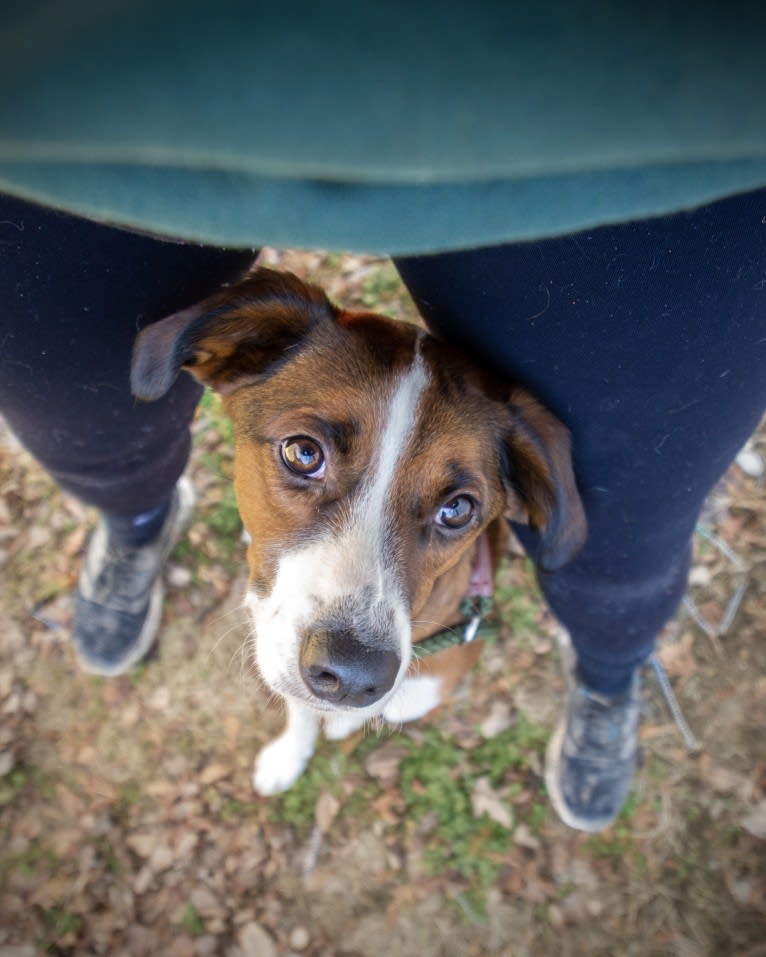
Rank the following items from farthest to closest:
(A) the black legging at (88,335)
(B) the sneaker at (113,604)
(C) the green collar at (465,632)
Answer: (B) the sneaker at (113,604) → (C) the green collar at (465,632) → (A) the black legging at (88,335)

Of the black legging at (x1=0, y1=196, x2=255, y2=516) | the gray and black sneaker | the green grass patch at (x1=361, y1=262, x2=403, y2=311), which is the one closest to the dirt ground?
the gray and black sneaker

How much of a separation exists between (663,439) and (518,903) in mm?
2148

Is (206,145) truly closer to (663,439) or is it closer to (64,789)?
(663,439)

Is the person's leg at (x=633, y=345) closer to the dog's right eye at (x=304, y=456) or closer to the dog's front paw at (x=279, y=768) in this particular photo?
the dog's right eye at (x=304, y=456)

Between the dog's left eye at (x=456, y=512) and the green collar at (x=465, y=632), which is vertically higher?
the dog's left eye at (x=456, y=512)

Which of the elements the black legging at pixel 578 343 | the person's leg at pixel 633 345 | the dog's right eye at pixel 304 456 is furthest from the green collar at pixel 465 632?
the dog's right eye at pixel 304 456

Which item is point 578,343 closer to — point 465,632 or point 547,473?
point 547,473

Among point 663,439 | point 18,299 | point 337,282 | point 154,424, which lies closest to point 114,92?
point 18,299

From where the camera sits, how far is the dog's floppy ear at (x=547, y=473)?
174cm

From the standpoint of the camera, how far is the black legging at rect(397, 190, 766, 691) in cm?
131

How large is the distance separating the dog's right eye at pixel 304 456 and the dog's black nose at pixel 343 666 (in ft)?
1.35

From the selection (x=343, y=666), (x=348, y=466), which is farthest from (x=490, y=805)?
(x=348, y=466)

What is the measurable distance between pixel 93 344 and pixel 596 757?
7.84 ft

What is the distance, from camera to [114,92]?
0.62 meters
